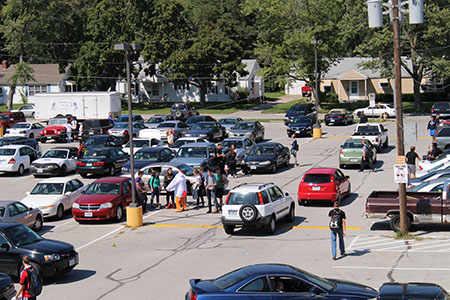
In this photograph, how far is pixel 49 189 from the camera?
2483 centimetres

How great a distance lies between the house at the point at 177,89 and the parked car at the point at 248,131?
37.0 meters

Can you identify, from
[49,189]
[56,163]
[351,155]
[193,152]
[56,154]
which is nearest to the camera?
[49,189]

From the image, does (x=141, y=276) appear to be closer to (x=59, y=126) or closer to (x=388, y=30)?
(x=59, y=126)

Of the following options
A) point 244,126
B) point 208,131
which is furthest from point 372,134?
point 208,131

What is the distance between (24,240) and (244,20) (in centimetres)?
8727

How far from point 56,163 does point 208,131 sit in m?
12.5

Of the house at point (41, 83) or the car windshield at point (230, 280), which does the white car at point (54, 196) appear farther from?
the house at point (41, 83)

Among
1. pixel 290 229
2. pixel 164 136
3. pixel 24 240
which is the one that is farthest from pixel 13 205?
pixel 164 136

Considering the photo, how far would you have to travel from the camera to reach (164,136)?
43000mm

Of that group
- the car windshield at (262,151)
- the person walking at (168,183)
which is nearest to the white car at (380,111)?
the car windshield at (262,151)

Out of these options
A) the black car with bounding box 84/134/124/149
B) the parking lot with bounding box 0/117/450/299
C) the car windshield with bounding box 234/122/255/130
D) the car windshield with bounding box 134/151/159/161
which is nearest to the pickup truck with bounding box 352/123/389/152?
the car windshield with bounding box 234/122/255/130

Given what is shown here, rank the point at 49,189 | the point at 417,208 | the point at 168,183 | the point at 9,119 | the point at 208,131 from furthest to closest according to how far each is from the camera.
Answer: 1. the point at 9,119
2. the point at 208,131
3. the point at 168,183
4. the point at 49,189
5. the point at 417,208

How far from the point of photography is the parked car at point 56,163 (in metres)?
32.8

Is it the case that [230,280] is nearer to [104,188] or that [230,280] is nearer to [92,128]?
[104,188]
